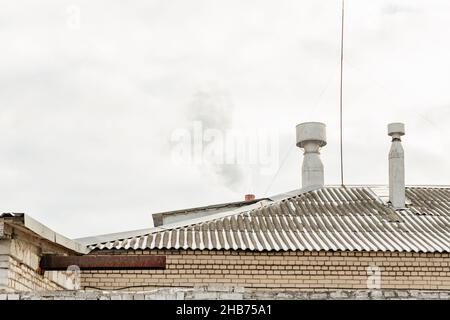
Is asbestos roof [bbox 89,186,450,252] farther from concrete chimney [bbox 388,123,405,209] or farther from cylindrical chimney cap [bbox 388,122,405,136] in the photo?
cylindrical chimney cap [bbox 388,122,405,136]

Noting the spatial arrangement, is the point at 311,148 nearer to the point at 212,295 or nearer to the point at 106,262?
the point at 106,262

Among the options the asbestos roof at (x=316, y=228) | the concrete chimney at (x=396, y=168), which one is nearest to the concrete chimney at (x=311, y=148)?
the asbestos roof at (x=316, y=228)

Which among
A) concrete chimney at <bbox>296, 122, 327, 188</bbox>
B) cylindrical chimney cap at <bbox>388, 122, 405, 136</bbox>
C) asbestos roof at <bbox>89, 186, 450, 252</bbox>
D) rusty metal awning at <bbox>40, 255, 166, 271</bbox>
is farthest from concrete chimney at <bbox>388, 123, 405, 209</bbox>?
rusty metal awning at <bbox>40, 255, 166, 271</bbox>

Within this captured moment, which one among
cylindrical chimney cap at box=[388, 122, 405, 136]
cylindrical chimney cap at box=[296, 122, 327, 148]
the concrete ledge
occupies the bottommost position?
the concrete ledge

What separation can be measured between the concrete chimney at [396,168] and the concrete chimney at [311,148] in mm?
1433

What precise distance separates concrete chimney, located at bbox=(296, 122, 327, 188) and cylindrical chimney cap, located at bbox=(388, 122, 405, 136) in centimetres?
147

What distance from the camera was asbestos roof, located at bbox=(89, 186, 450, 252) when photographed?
383 inches

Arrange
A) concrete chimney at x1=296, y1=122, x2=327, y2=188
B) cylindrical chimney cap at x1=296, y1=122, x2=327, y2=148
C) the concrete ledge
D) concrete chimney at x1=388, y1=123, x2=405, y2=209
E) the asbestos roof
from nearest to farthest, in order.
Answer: the concrete ledge → the asbestos roof → concrete chimney at x1=388, y1=123, x2=405, y2=209 → concrete chimney at x1=296, y1=122, x2=327, y2=188 → cylindrical chimney cap at x1=296, y1=122, x2=327, y2=148

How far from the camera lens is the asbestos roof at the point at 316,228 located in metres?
9.72

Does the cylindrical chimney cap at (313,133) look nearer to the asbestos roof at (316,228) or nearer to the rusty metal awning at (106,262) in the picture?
the asbestos roof at (316,228)
